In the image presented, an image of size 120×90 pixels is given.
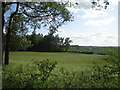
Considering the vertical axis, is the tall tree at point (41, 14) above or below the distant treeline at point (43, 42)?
above

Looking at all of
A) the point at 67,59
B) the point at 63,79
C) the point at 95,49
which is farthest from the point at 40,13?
the point at 63,79

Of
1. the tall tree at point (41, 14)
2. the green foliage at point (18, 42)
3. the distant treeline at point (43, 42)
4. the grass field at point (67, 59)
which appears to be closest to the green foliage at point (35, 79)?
the grass field at point (67, 59)

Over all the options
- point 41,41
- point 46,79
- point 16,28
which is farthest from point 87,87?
point 16,28

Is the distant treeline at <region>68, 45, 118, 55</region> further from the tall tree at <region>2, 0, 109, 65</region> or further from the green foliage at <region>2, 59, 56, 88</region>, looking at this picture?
the tall tree at <region>2, 0, 109, 65</region>

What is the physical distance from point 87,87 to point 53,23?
464 centimetres

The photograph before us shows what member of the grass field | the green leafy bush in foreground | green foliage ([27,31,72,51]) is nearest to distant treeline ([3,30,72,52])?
green foliage ([27,31,72,51])

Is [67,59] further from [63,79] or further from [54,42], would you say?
[63,79]

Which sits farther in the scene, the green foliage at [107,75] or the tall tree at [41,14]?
the tall tree at [41,14]

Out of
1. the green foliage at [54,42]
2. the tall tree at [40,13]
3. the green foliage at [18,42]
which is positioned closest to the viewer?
the green foliage at [54,42]

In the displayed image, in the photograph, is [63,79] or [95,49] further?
[95,49]

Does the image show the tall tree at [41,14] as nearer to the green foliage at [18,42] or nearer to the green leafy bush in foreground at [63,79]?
the green foliage at [18,42]

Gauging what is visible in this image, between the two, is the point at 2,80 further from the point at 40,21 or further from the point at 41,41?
the point at 40,21

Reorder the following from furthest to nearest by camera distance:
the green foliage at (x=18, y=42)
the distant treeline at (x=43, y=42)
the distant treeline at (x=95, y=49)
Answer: the green foliage at (x=18, y=42)
the distant treeline at (x=43, y=42)
the distant treeline at (x=95, y=49)

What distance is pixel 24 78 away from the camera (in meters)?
3.87
